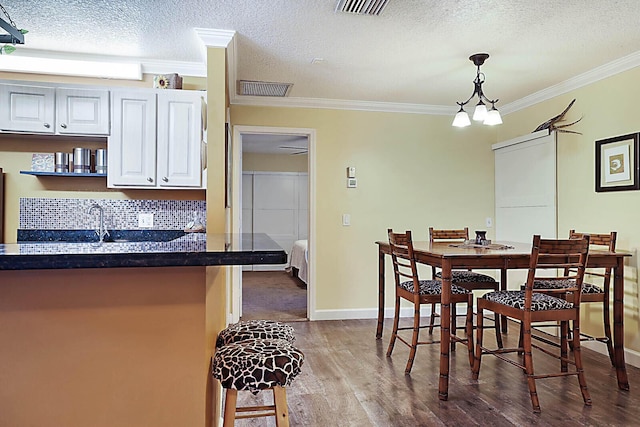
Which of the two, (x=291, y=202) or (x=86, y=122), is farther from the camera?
(x=291, y=202)

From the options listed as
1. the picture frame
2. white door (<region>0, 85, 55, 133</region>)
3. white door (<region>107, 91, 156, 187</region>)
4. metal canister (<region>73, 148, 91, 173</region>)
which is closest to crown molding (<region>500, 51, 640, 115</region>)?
the picture frame

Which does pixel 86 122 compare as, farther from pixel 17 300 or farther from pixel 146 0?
pixel 17 300

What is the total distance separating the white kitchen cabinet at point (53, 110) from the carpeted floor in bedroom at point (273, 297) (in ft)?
8.21

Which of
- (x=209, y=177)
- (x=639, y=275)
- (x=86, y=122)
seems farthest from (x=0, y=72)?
(x=639, y=275)

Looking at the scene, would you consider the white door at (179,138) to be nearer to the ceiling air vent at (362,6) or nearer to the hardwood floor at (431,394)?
the ceiling air vent at (362,6)

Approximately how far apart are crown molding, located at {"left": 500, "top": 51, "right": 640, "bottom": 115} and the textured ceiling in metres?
0.07

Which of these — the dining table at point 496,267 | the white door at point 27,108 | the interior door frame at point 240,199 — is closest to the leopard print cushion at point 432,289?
the dining table at point 496,267

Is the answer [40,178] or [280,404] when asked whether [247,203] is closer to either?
[40,178]

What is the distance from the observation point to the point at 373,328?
14.2ft

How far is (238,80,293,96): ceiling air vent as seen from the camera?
4031mm

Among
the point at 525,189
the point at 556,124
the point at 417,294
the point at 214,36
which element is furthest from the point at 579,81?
the point at 214,36

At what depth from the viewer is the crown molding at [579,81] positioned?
339cm

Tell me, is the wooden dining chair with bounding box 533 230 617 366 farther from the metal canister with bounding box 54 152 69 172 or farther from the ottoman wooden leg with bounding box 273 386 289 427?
the metal canister with bounding box 54 152 69 172

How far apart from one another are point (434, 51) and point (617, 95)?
5.16 feet
